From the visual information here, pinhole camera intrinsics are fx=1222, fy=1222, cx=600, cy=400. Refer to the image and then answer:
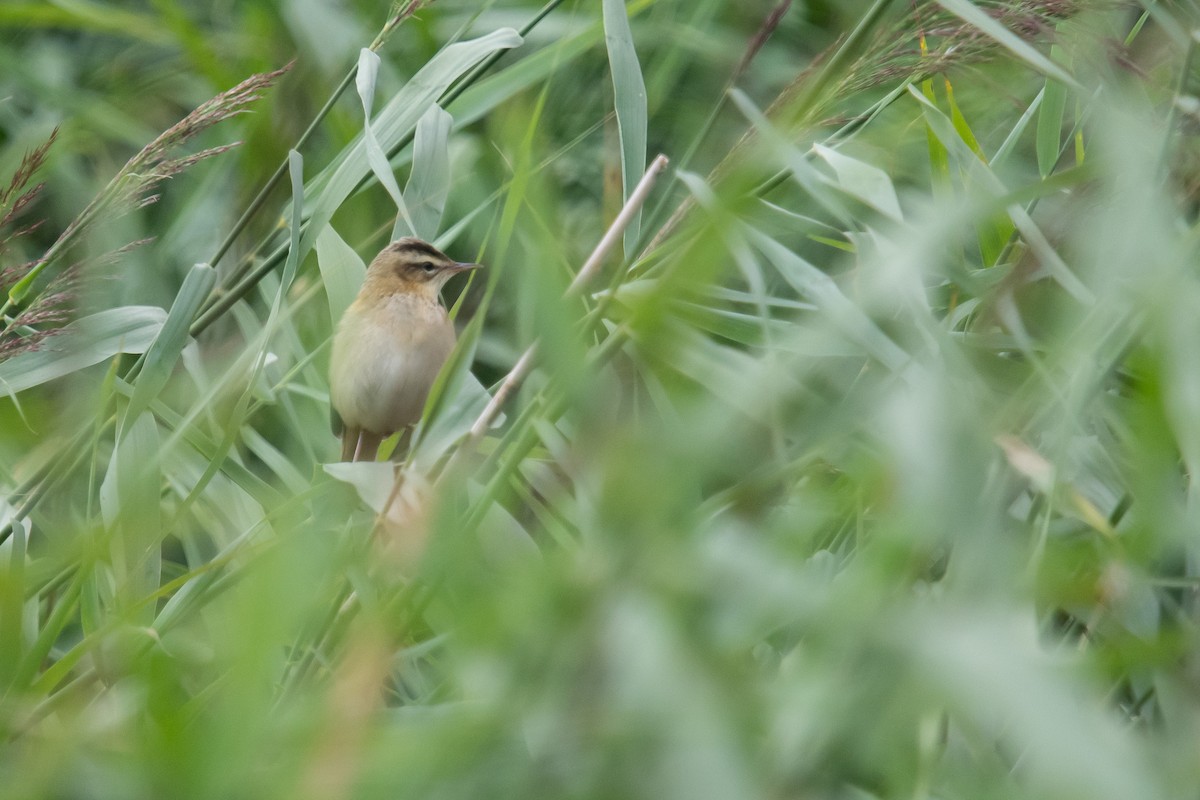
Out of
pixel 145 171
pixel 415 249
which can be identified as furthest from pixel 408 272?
pixel 145 171

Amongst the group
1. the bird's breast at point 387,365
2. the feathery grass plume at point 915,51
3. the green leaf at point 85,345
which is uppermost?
the feathery grass plume at point 915,51

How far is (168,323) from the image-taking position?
1495 millimetres

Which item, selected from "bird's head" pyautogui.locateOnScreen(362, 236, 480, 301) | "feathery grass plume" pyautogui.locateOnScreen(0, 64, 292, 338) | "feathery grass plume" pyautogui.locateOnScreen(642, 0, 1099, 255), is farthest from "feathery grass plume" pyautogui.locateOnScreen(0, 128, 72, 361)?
"bird's head" pyautogui.locateOnScreen(362, 236, 480, 301)

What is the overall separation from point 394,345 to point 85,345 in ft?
3.11

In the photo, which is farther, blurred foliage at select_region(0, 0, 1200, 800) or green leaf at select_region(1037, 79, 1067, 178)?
green leaf at select_region(1037, 79, 1067, 178)

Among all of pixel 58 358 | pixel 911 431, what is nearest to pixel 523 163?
pixel 911 431

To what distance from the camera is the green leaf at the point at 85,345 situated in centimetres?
167

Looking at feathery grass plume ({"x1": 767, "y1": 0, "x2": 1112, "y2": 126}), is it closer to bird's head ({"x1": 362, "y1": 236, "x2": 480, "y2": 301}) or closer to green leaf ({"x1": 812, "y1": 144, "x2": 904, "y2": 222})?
green leaf ({"x1": 812, "y1": 144, "x2": 904, "y2": 222})

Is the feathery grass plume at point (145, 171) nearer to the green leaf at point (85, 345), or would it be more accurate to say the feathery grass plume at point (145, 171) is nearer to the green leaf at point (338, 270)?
the green leaf at point (85, 345)

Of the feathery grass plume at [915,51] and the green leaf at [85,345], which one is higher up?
the feathery grass plume at [915,51]

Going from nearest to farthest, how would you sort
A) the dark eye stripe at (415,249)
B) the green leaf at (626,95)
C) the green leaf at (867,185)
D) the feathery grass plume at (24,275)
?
the green leaf at (867,185)
the feathery grass plume at (24,275)
the green leaf at (626,95)
the dark eye stripe at (415,249)

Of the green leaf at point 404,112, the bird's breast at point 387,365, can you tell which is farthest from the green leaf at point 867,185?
the bird's breast at point 387,365

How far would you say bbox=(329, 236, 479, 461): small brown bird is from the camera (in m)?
2.55

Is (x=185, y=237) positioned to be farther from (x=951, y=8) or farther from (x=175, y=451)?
(x=951, y=8)
